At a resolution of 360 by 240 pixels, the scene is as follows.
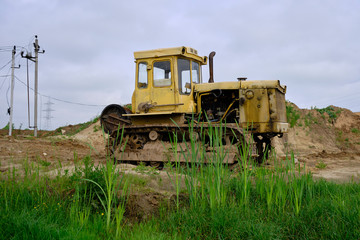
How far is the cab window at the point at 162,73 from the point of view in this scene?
9.80m

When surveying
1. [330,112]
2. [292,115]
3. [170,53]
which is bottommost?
[292,115]

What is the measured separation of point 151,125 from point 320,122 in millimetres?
16407

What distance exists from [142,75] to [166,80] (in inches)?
33.1

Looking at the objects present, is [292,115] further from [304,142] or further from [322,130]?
[304,142]

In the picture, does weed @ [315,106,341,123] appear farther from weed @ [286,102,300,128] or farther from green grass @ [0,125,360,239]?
green grass @ [0,125,360,239]

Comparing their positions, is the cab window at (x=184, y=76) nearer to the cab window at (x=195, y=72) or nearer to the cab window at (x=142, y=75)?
the cab window at (x=195, y=72)

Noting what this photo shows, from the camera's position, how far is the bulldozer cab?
31.6 feet

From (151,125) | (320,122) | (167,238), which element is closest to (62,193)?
(167,238)

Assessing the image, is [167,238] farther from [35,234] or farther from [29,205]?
[29,205]

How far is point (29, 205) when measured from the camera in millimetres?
4555

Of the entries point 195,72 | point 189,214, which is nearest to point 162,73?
point 195,72

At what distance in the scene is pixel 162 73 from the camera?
9.95 meters

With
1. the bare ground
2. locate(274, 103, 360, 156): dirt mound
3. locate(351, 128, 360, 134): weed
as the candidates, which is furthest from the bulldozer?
locate(351, 128, 360, 134): weed

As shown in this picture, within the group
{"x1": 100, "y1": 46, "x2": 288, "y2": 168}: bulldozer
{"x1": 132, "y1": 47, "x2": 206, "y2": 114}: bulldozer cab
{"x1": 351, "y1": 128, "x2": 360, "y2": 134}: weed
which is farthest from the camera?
{"x1": 351, "y1": 128, "x2": 360, "y2": 134}: weed
